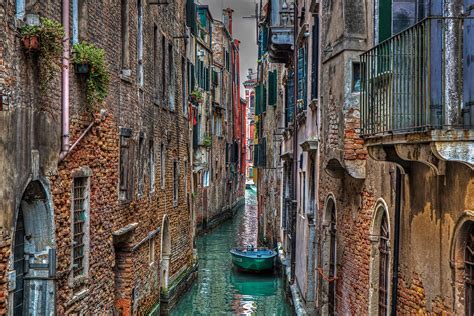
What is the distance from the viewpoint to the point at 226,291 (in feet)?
71.4

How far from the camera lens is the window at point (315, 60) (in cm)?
1293

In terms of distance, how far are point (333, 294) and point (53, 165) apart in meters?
5.40

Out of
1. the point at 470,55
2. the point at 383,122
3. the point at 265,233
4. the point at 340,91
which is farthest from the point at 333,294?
the point at 265,233

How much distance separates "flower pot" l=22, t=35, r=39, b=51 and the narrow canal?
11.3 meters

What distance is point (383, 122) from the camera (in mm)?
6902

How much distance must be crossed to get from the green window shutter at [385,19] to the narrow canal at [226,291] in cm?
1091

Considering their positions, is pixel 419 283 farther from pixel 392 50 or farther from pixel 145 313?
pixel 145 313

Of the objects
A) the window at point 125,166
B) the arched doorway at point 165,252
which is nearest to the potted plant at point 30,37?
the window at point 125,166

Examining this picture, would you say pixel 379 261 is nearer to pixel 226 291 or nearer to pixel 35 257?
pixel 35 257

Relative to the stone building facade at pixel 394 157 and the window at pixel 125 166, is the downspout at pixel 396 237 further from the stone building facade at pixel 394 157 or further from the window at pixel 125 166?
the window at pixel 125 166

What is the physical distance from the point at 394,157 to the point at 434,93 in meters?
1.31

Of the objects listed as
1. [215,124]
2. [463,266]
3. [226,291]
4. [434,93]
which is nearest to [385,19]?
[434,93]

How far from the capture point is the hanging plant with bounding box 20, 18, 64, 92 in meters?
7.70

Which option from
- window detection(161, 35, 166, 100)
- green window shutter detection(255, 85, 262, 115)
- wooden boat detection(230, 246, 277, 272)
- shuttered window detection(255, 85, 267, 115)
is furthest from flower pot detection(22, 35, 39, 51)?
green window shutter detection(255, 85, 262, 115)
